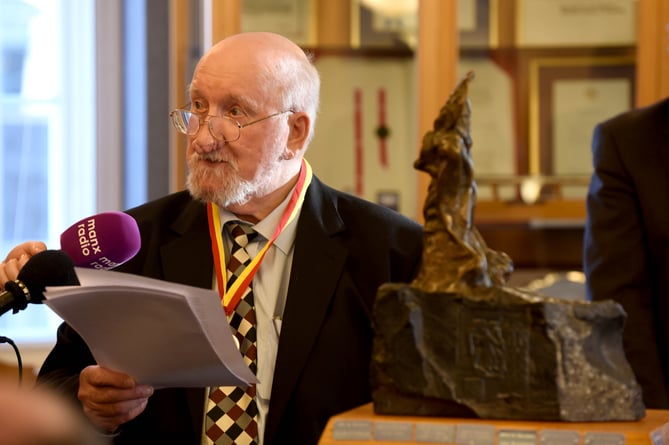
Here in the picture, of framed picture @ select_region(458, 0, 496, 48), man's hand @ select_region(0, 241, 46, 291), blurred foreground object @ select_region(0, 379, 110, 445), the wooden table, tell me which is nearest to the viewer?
blurred foreground object @ select_region(0, 379, 110, 445)

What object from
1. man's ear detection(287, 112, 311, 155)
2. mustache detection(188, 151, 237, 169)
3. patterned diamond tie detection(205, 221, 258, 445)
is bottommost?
patterned diamond tie detection(205, 221, 258, 445)

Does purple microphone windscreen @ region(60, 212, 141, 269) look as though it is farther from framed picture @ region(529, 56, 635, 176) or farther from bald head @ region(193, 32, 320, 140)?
framed picture @ region(529, 56, 635, 176)

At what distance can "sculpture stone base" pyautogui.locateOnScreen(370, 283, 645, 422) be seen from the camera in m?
1.42

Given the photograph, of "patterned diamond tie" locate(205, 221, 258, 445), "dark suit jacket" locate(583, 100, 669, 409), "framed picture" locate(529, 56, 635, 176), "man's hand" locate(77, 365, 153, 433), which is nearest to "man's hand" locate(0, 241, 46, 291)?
"man's hand" locate(77, 365, 153, 433)

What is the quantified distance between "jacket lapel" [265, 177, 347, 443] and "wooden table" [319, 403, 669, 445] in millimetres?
432

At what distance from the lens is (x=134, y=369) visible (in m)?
1.61

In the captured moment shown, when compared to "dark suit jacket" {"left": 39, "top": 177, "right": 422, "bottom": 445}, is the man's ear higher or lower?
higher

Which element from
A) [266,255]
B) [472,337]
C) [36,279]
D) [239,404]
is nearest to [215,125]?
[266,255]

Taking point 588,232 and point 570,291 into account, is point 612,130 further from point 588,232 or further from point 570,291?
point 570,291

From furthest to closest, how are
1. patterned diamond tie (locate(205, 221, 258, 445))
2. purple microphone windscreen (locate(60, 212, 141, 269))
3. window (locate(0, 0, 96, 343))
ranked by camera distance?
window (locate(0, 0, 96, 343))
patterned diamond tie (locate(205, 221, 258, 445))
purple microphone windscreen (locate(60, 212, 141, 269))

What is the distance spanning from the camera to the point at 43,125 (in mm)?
4012

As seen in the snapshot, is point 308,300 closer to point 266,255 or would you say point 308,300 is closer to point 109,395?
point 266,255

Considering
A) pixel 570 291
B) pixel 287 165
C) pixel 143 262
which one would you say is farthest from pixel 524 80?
pixel 143 262

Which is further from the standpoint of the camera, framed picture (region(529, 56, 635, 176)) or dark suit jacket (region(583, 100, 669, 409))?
framed picture (region(529, 56, 635, 176))
